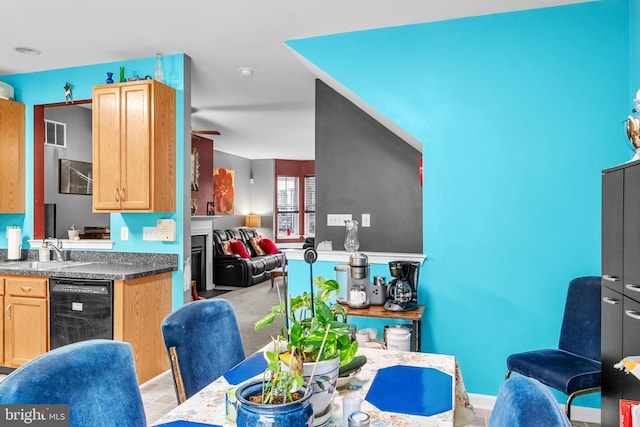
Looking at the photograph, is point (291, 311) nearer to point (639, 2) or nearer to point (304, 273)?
point (304, 273)

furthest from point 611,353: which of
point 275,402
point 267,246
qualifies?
point 267,246

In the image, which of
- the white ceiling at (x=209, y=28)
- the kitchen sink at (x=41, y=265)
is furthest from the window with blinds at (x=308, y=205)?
the kitchen sink at (x=41, y=265)

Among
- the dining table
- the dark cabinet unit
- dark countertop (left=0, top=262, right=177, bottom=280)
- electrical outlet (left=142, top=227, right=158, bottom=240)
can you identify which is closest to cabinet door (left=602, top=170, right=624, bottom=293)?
the dark cabinet unit

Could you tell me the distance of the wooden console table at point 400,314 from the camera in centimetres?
261

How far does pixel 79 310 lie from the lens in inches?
125

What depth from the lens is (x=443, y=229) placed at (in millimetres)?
3035

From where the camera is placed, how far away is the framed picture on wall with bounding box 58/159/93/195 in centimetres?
504

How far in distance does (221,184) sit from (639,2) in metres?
7.71

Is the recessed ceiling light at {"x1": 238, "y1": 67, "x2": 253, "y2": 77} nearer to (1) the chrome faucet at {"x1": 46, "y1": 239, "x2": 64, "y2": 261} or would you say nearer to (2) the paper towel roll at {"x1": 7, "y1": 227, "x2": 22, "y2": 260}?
(1) the chrome faucet at {"x1": 46, "y1": 239, "x2": 64, "y2": 261}

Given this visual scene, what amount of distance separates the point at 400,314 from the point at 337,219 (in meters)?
1.65

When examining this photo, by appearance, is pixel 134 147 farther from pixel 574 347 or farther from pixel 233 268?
pixel 233 268

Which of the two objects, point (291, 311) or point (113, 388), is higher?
point (291, 311)

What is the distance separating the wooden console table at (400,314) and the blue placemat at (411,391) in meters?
0.97

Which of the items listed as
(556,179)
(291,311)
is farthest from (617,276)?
(291,311)
